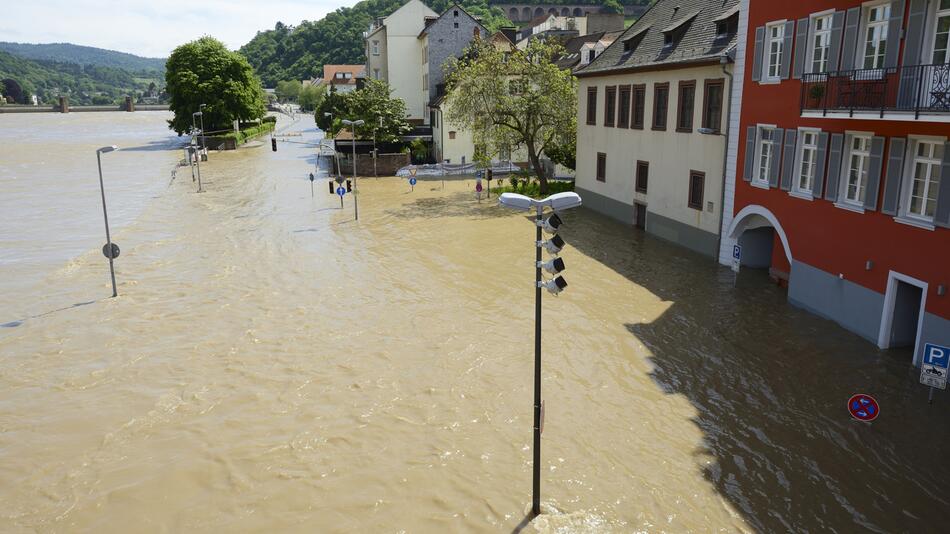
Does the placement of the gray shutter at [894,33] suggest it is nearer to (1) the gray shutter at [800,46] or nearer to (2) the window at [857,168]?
(2) the window at [857,168]

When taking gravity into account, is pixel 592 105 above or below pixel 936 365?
above

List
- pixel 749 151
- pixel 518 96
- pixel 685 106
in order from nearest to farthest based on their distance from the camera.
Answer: pixel 749 151
pixel 685 106
pixel 518 96

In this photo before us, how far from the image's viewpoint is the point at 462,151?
58.1m

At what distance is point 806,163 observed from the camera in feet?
65.5

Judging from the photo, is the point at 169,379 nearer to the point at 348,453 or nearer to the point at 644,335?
the point at 348,453

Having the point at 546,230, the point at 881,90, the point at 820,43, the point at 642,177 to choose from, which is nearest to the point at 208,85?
the point at 642,177

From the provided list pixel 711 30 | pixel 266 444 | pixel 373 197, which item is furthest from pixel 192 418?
pixel 373 197

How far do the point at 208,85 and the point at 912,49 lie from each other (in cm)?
7734

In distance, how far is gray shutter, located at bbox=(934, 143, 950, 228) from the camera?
14438 mm

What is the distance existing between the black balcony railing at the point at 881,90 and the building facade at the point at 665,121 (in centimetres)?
604

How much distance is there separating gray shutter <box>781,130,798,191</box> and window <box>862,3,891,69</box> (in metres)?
3.41

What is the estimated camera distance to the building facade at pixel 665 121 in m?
25.6

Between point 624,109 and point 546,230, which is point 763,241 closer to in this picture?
point 624,109

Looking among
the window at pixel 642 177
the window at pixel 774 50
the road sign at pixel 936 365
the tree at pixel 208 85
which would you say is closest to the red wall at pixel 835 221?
the window at pixel 774 50
